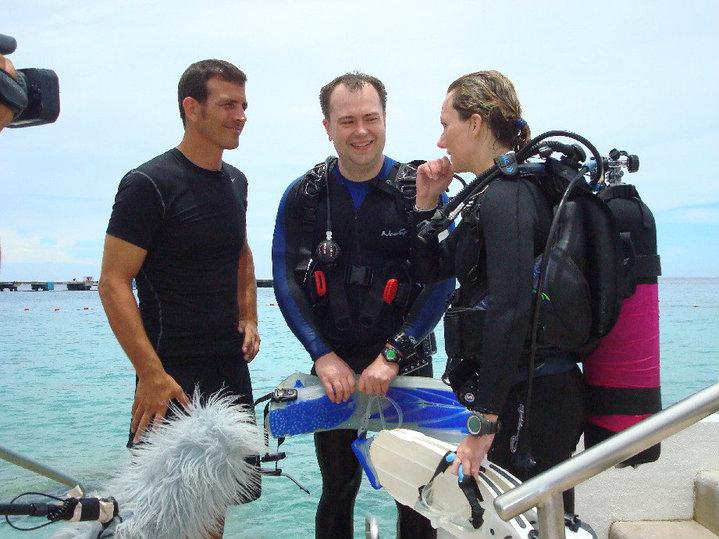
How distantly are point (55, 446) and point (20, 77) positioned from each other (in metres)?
7.12

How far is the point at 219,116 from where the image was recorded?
7.87 ft

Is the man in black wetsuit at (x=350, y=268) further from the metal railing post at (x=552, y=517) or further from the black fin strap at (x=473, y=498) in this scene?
the metal railing post at (x=552, y=517)

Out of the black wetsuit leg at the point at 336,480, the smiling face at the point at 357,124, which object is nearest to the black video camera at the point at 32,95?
the smiling face at the point at 357,124

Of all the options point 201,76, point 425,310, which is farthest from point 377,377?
point 201,76

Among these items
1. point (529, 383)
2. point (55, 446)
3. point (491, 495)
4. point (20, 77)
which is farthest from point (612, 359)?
point (55, 446)

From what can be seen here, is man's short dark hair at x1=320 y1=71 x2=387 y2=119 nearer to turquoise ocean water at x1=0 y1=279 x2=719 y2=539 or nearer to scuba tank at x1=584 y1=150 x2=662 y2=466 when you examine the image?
scuba tank at x1=584 y1=150 x2=662 y2=466

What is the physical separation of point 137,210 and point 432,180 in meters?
1.01

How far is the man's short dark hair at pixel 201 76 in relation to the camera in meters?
2.42

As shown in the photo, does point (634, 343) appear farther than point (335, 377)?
No

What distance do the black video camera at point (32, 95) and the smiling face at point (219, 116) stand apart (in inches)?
36.5

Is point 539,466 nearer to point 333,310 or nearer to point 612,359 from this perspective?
point 612,359

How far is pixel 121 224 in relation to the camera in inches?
85.8

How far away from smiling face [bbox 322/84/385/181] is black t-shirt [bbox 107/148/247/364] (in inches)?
19.5

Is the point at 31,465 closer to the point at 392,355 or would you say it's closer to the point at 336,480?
the point at 336,480
